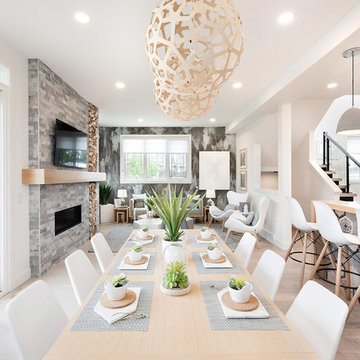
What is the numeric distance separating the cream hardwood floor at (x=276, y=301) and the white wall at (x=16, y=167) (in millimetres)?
286

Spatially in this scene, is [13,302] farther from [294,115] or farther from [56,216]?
[294,115]

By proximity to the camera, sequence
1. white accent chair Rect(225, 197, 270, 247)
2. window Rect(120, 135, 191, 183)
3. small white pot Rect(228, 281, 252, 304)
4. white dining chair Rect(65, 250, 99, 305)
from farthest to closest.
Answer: window Rect(120, 135, 191, 183)
white accent chair Rect(225, 197, 270, 247)
white dining chair Rect(65, 250, 99, 305)
small white pot Rect(228, 281, 252, 304)

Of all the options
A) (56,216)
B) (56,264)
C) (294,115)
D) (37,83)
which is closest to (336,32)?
(294,115)

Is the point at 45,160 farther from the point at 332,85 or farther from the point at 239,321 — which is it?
the point at 332,85

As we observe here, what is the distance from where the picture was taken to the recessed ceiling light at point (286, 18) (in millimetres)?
2124

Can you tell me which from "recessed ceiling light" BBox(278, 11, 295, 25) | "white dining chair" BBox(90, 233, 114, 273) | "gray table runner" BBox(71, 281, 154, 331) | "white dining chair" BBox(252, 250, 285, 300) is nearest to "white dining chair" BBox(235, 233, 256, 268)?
"white dining chair" BBox(252, 250, 285, 300)

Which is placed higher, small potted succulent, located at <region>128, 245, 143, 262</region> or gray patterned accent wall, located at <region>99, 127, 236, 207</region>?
gray patterned accent wall, located at <region>99, 127, 236, 207</region>

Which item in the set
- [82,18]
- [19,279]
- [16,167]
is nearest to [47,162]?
[16,167]

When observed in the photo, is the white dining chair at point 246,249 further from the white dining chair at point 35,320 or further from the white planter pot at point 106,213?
the white planter pot at point 106,213

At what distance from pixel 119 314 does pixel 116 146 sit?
6.43m

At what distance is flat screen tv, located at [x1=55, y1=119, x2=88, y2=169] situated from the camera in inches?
139

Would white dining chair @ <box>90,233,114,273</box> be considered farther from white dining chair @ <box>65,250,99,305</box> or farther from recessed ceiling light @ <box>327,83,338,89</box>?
recessed ceiling light @ <box>327,83,338,89</box>

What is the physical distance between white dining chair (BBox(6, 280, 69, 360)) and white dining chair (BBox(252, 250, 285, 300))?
3.84ft

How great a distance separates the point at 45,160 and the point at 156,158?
13.2 ft
